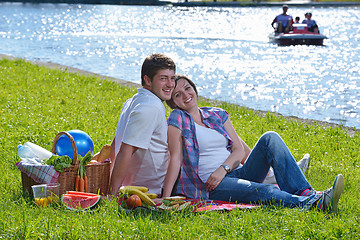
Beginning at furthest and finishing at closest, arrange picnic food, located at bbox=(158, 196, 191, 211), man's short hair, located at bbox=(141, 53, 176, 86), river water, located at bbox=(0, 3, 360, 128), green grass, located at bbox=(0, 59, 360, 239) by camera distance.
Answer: river water, located at bbox=(0, 3, 360, 128)
man's short hair, located at bbox=(141, 53, 176, 86)
picnic food, located at bbox=(158, 196, 191, 211)
green grass, located at bbox=(0, 59, 360, 239)

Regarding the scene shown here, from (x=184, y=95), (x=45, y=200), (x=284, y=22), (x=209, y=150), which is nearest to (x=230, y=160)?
(x=209, y=150)

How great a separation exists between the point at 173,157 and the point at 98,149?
8.23 ft

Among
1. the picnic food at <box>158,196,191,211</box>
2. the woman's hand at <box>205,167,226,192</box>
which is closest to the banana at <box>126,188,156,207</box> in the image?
the picnic food at <box>158,196,191,211</box>

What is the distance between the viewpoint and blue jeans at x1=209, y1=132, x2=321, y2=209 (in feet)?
15.6

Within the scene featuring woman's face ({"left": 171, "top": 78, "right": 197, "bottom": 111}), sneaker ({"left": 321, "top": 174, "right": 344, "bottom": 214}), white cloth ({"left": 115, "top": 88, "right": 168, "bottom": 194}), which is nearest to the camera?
sneaker ({"left": 321, "top": 174, "right": 344, "bottom": 214})

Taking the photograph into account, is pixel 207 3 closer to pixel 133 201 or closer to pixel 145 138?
pixel 145 138

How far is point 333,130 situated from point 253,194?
4.72m

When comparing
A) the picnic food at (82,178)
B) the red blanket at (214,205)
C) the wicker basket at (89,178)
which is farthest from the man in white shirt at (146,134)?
the red blanket at (214,205)

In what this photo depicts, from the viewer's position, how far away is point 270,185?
16.0ft

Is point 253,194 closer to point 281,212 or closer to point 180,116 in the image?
point 281,212

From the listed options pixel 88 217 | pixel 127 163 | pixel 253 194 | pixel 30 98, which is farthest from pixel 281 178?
pixel 30 98

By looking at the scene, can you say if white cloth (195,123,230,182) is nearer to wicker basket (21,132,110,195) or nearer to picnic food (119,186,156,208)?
picnic food (119,186,156,208)

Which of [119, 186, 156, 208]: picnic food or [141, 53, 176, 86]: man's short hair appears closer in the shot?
[119, 186, 156, 208]: picnic food

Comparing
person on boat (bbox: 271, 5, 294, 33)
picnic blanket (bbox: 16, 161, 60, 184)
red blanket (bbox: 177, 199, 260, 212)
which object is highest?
person on boat (bbox: 271, 5, 294, 33)
